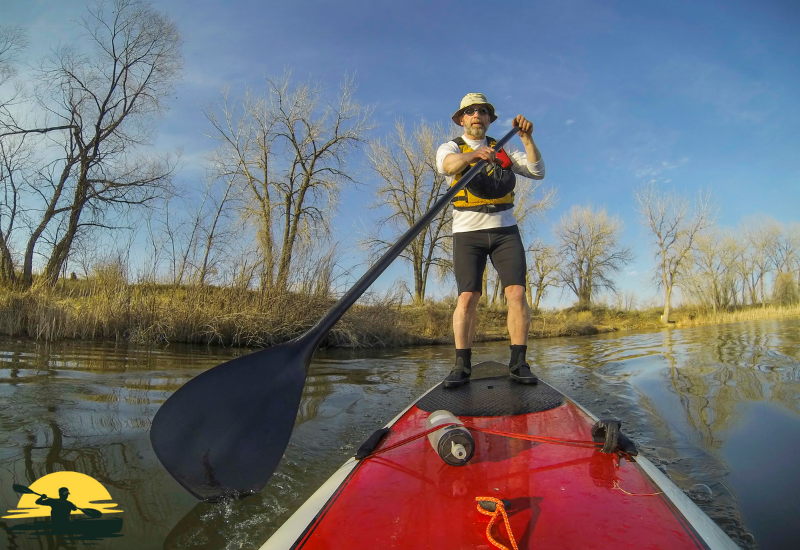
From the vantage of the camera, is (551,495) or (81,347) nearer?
(551,495)

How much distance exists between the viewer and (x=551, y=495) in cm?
126

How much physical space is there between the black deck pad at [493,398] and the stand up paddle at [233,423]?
907mm

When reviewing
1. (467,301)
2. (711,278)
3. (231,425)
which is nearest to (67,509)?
(231,425)

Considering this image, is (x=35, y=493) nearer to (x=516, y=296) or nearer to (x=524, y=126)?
(x=516, y=296)

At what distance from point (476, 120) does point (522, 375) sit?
1.81 metres

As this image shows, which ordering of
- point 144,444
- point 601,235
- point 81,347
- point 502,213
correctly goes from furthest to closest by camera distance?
point 601,235 → point 81,347 → point 502,213 → point 144,444

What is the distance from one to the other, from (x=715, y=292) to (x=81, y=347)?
3552cm

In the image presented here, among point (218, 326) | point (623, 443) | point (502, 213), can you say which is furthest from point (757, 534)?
point (218, 326)

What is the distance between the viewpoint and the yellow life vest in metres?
2.99

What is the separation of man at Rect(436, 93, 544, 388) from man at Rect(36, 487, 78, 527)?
1998mm

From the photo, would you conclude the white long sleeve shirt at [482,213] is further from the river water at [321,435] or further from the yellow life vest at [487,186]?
the river water at [321,435]

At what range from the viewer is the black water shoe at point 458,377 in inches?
110

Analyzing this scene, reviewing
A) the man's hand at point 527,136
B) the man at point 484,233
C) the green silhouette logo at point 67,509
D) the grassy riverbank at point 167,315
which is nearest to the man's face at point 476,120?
the man at point 484,233

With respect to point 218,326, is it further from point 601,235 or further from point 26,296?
point 601,235
